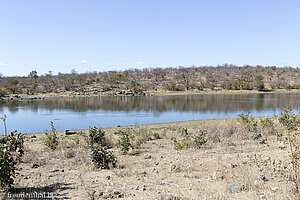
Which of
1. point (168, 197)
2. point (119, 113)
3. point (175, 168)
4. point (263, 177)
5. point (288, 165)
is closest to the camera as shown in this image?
point (168, 197)

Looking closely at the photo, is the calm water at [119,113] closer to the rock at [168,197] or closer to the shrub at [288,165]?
the shrub at [288,165]

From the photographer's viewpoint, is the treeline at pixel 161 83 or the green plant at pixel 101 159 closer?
the green plant at pixel 101 159

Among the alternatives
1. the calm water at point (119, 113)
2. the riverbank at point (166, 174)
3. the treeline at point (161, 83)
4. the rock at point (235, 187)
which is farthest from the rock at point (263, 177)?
the treeline at point (161, 83)

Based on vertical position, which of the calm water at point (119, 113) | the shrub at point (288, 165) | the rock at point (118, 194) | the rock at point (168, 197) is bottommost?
the calm water at point (119, 113)

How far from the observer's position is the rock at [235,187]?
4734mm

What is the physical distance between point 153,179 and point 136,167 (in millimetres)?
1312

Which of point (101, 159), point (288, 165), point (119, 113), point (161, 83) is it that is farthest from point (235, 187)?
point (161, 83)

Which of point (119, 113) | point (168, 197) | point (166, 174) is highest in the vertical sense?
point (168, 197)

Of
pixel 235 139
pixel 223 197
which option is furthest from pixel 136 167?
pixel 235 139

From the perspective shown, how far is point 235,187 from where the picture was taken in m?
4.79

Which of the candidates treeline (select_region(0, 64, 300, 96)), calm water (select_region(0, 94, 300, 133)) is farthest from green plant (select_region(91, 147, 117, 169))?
treeline (select_region(0, 64, 300, 96))

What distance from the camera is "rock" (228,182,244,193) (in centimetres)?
473

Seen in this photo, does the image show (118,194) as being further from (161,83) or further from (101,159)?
(161,83)

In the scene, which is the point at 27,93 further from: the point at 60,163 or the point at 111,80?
the point at 60,163
